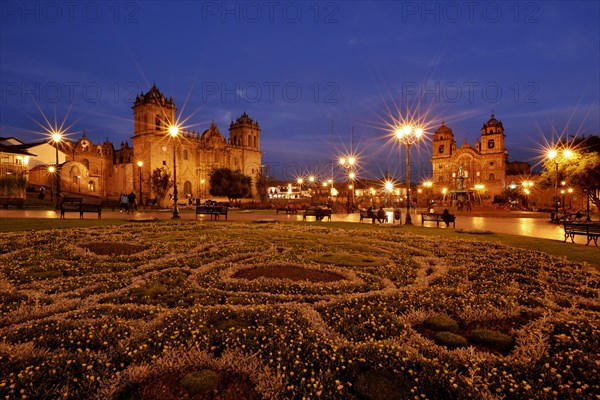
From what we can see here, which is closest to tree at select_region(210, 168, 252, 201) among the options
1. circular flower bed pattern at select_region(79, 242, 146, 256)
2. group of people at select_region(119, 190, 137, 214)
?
group of people at select_region(119, 190, 137, 214)

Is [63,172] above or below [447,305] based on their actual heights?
above

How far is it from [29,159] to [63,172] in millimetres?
6984

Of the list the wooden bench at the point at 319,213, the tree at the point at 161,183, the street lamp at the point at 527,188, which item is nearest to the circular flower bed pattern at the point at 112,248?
the wooden bench at the point at 319,213

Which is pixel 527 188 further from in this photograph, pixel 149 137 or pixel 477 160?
pixel 149 137

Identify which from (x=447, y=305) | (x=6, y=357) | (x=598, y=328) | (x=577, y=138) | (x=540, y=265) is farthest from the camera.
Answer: (x=577, y=138)

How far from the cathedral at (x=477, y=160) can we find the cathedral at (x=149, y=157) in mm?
46070

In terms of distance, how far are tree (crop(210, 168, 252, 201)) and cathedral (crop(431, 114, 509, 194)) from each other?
151 feet

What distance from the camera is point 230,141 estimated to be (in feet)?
297

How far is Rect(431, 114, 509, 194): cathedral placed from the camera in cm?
7726

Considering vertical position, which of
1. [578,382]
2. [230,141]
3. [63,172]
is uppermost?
[230,141]

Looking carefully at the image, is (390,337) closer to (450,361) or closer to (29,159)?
(450,361)

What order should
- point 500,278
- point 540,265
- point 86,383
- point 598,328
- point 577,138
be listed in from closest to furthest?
1. point 86,383
2. point 598,328
3. point 500,278
4. point 540,265
5. point 577,138

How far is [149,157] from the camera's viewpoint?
6669cm

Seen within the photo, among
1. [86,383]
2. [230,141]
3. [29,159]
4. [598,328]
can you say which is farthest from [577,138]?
[29,159]
